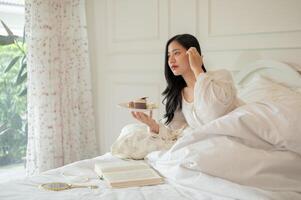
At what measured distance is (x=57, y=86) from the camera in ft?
10.2

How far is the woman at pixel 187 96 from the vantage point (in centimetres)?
194

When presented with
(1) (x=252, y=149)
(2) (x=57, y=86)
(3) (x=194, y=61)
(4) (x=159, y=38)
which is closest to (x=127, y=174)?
(1) (x=252, y=149)

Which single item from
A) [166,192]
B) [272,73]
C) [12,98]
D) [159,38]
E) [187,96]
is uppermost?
[159,38]

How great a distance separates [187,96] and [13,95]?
152 cm

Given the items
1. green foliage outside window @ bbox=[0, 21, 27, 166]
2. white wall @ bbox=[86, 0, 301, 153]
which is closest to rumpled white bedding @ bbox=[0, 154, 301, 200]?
white wall @ bbox=[86, 0, 301, 153]

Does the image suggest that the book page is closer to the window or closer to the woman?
the woman

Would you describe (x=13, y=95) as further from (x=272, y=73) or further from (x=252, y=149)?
(x=252, y=149)

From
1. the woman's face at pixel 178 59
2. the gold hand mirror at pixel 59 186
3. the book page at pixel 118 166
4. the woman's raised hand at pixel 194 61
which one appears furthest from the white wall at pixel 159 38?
the gold hand mirror at pixel 59 186

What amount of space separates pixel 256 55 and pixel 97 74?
56.4 inches

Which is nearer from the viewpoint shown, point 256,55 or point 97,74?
point 256,55

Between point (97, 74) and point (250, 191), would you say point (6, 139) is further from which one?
point (250, 191)

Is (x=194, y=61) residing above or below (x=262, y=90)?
above

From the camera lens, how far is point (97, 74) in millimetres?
3393

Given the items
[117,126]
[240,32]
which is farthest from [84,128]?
[240,32]
